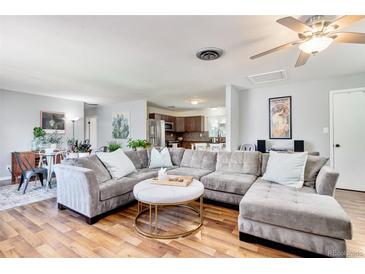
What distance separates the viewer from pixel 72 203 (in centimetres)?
235

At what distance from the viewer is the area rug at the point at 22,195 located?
110 inches

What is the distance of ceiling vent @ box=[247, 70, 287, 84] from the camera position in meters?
A: 3.38

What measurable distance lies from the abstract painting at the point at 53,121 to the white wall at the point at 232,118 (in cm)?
497

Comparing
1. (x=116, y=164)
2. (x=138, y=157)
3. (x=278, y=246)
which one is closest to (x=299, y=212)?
(x=278, y=246)

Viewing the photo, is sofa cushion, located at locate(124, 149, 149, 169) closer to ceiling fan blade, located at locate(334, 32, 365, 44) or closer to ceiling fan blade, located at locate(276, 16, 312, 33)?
ceiling fan blade, located at locate(276, 16, 312, 33)

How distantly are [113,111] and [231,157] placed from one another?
5211mm

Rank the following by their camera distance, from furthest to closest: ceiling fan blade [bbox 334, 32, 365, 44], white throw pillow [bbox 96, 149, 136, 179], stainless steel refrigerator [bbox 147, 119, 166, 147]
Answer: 1. stainless steel refrigerator [bbox 147, 119, 166, 147]
2. white throw pillow [bbox 96, 149, 136, 179]
3. ceiling fan blade [bbox 334, 32, 365, 44]

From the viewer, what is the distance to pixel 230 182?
255 centimetres

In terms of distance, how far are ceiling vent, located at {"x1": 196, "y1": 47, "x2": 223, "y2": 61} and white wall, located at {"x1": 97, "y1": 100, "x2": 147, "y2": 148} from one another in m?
3.65

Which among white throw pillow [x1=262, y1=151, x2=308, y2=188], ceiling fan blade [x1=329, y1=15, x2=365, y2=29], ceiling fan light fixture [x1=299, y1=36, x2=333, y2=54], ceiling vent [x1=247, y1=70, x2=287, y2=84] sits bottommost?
white throw pillow [x1=262, y1=151, x2=308, y2=188]

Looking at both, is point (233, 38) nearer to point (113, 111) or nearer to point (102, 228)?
point (102, 228)

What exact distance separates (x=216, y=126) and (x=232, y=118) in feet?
11.7

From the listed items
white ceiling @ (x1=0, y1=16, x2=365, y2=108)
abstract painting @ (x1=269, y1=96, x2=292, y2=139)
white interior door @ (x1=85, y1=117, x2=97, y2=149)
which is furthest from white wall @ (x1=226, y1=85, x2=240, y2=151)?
white interior door @ (x1=85, y1=117, x2=97, y2=149)
